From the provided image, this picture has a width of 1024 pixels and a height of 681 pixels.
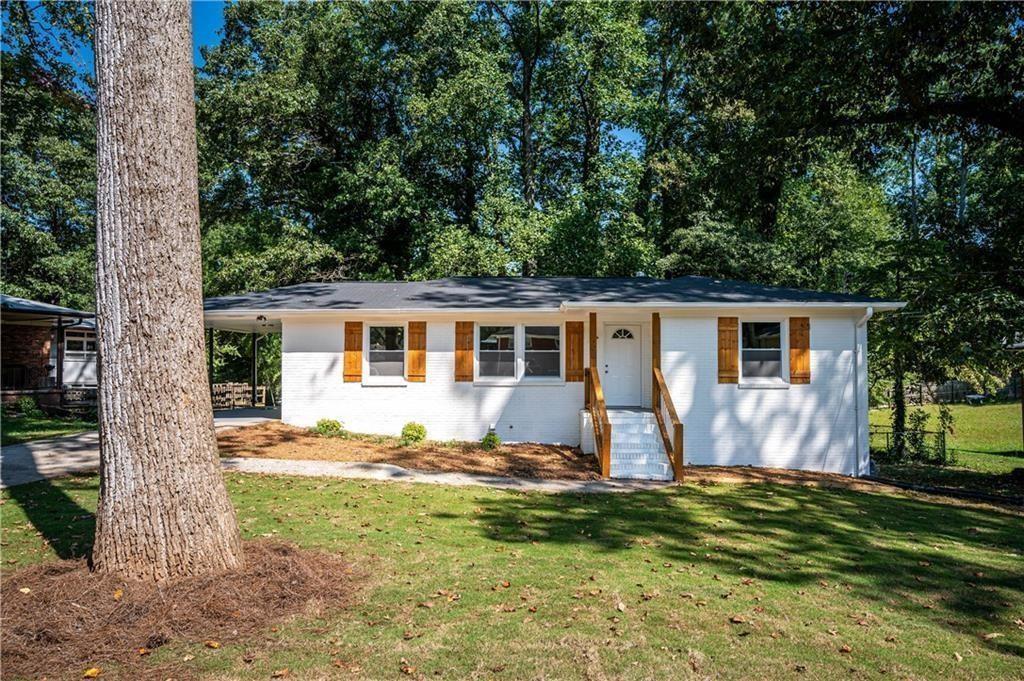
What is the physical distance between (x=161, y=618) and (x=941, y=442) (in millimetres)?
17737

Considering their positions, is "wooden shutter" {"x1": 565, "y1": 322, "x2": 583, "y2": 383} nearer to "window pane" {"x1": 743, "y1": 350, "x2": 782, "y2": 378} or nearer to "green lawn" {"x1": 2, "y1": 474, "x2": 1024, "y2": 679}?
"window pane" {"x1": 743, "y1": 350, "x2": 782, "y2": 378}

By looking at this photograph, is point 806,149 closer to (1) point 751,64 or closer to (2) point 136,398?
(1) point 751,64

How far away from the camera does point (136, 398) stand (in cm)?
445

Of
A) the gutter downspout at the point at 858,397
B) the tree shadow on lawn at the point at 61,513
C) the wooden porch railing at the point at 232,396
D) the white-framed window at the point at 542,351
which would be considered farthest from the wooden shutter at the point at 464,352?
the wooden porch railing at the point at 232,396

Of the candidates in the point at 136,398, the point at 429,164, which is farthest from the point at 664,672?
the point at 429,164

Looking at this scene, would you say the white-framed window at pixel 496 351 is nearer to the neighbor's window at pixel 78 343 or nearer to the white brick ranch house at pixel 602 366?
the white brick ranch house at pixel 602 366

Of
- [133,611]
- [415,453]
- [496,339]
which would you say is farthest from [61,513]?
[496,339]

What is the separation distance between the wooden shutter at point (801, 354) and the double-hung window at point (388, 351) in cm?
855

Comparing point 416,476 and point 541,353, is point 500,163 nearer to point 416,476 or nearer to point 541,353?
point 541,353

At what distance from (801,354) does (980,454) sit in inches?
384

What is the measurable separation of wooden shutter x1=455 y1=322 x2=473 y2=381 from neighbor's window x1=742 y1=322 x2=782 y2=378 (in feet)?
19.7

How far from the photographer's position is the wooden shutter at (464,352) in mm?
13438

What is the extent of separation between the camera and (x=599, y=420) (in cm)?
1148

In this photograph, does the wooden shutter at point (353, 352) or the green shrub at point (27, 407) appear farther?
the green shrub at point (27, 407)
